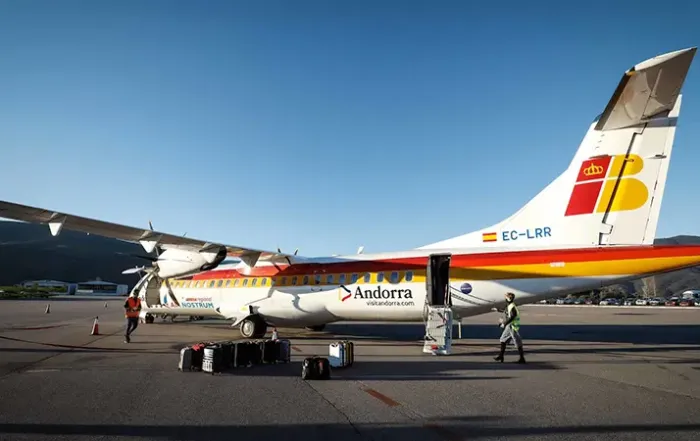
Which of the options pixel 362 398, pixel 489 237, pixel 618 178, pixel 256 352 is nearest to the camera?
pixel 362 398

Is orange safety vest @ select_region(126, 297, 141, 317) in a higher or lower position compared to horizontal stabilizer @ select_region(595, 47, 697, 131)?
lower

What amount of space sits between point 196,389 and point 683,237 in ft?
644

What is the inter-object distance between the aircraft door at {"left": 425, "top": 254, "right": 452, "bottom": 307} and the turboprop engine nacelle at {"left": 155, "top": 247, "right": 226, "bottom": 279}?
7.29 metres

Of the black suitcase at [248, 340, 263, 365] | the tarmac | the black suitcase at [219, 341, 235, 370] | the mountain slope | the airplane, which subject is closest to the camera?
the tarmac

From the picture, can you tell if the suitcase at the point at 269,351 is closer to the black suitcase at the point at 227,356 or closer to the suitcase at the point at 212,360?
the black suitcase at the point at 227,356

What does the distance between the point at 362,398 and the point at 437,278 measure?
25.4ft

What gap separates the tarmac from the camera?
17.9 feet

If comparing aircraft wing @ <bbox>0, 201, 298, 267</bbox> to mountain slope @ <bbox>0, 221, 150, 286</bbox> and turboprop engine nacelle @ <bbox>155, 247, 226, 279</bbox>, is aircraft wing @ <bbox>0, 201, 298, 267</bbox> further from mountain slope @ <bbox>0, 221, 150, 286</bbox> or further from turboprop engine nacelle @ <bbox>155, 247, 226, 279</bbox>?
mountain slope @ <bbox>0, 221, 150, 286</bbox>

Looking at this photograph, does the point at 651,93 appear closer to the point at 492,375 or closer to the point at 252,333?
the point at 492,375

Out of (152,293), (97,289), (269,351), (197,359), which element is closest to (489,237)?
(269,351)

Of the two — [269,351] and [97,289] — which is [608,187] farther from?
[97,289]

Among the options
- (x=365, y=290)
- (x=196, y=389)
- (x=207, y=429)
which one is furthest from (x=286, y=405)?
(x=365, y=290)

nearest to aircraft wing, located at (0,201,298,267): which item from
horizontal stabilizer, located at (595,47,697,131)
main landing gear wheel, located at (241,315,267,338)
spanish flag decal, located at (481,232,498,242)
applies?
main landing gear wheel, located at (241,315,267,338)

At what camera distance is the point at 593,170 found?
12.5 m
